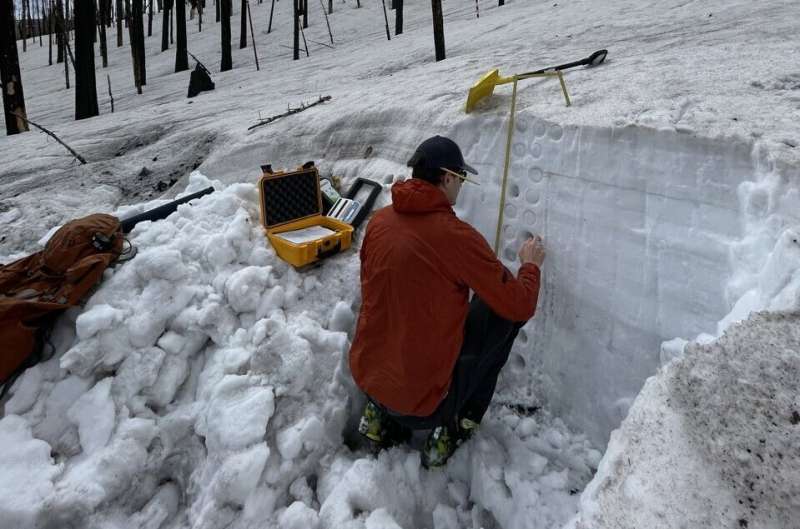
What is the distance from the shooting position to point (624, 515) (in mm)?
1407

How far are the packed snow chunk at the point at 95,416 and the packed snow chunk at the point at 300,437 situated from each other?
2.66 feet

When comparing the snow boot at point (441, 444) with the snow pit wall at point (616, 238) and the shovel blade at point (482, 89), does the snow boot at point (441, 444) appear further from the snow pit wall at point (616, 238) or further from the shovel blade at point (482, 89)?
the shovel blade at point (482, 89)

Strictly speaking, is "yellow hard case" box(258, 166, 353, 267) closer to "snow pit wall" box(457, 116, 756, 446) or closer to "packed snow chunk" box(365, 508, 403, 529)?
"snow pit wall" box(457, 116, 756, 446)

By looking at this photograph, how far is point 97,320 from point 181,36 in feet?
52.9

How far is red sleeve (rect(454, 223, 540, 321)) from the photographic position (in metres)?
1.95

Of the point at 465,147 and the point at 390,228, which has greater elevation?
the point at 465,147

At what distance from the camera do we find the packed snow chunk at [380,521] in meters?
1.90

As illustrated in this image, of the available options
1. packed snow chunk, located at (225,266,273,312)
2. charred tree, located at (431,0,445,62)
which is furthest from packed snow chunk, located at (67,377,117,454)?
charred tree, located at (431,0,445,62)

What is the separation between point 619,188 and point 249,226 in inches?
87.9

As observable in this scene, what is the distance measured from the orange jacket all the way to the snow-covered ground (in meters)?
0.47

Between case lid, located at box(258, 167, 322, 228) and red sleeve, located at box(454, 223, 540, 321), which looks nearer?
red sleeve, located at box(454, 223, 540, 321)

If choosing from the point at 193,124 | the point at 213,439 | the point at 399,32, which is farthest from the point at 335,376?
the point at 399,32

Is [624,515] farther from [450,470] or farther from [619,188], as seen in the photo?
[619,188]

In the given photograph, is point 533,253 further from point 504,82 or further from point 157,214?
point 157,214
